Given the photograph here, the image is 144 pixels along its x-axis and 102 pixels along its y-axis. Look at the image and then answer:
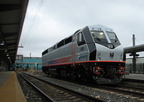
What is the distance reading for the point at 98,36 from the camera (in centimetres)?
1206

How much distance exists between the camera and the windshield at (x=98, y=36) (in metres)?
11.8

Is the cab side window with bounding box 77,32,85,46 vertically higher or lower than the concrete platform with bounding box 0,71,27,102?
higher

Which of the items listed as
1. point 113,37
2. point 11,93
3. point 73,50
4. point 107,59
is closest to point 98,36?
point 113,37

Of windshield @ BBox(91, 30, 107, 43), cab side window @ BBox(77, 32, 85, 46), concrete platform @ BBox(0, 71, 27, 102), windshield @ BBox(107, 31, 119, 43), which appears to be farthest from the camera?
cab side window @ BBox(77, 32, 85, 46)

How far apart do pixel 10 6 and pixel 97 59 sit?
23.6 ft

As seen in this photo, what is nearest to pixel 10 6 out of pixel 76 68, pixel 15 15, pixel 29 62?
pixel 15 15

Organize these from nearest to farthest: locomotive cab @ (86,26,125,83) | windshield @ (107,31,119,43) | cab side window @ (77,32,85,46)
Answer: locomotive cab @ (86,26,125,83)
windshield @ (107,31,119,43)
cab side window @ (77,32,85,46)

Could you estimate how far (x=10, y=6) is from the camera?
41.2 ft

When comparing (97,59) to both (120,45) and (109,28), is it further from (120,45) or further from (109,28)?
(109,28)

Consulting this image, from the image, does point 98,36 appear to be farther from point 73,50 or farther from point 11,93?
point 11,93

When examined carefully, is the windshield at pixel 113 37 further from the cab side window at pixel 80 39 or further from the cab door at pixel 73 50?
the cab door at pixel 73 50

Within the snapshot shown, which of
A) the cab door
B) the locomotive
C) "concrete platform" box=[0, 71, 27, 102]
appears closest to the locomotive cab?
the locomotive

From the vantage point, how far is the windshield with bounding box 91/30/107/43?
1180cm

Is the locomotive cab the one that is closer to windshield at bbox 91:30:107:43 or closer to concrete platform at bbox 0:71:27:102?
windshield at bbox 91:30:107:43
